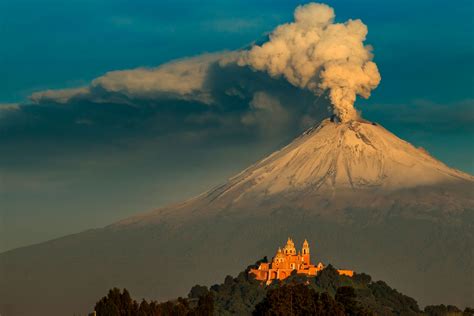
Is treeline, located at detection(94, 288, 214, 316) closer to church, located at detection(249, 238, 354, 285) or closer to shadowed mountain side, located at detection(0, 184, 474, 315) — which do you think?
church, located at detection(249, 238, 354, 285)

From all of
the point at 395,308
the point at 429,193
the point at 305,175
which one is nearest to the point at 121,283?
the point at 305,175

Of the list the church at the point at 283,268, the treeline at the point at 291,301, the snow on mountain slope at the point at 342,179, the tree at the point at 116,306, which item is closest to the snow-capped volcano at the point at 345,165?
the snow on mountain slope at the point at 342,179

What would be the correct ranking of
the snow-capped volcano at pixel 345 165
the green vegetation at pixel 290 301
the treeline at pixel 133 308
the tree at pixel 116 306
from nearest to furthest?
the tree at pixel 116 306 → the treeline at pixel 133 308 → the green vegetation at pixel 290 301 → the snow-capped volcano at pixel 345 165

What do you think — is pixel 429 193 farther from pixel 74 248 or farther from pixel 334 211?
pixel 74 248

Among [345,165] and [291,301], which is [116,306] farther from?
[345,165]

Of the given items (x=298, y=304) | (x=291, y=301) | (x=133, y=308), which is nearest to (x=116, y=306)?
(x=133, y=308)

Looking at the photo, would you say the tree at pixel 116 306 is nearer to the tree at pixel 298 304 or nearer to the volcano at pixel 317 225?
the tree at pixel 298 304

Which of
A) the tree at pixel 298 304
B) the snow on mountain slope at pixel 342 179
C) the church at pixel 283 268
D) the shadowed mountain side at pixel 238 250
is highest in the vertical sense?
the snow on mountain slope at pixel 342 179
